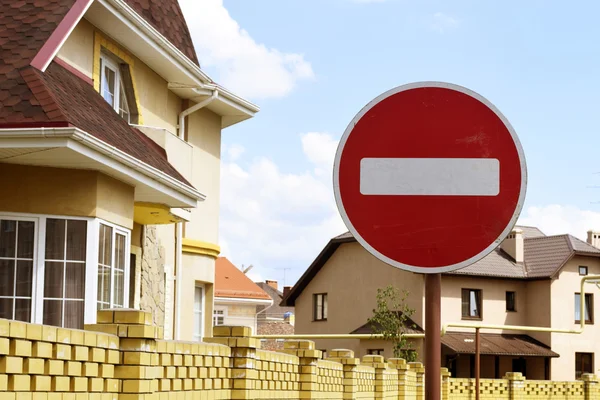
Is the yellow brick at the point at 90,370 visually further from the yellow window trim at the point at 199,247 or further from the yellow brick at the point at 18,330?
the yellow window trim at the point at 199,247

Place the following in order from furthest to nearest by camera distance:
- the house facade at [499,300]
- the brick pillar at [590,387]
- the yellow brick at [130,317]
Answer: the house facade at [499,300]
the brick pillar at [590,387]
the yellow brick at [130,317]

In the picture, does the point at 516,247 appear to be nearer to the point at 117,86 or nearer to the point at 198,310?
the point at 198,310

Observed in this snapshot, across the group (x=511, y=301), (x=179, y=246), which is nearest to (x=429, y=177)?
(x=179, y=246)

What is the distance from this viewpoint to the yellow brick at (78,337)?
5.65m

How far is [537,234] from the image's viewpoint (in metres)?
55.5

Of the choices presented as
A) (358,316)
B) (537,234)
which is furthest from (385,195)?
(537,234)

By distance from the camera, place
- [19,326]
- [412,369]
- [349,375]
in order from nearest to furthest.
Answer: [19,326]
[349,375]
[412,369]

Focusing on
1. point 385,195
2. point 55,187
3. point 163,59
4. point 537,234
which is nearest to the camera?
point 385,195

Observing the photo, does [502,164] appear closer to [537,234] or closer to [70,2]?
[70,2]

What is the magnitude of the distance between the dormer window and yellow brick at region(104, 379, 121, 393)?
9.58 m

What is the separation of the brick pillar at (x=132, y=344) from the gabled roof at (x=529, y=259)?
40.2m

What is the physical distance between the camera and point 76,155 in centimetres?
1104

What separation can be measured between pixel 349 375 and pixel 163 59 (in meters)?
6.54

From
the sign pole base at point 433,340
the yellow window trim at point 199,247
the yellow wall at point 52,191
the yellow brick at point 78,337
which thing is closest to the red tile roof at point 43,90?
the yellow wall at point 52,191
